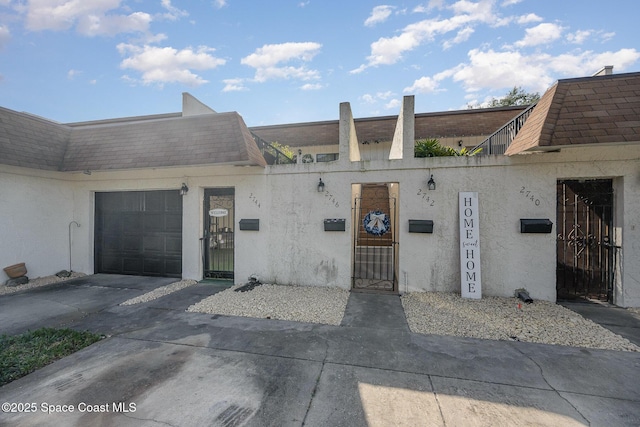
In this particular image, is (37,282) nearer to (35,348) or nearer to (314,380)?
(35,348)

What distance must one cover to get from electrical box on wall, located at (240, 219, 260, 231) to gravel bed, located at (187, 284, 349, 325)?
4.89 ft

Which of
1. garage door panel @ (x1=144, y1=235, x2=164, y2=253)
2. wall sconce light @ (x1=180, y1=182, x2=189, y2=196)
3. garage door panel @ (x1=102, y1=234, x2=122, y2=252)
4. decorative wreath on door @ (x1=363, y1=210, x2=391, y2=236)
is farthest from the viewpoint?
garage door panel @ (x1=102, y1=234, x2=122, y2=252)

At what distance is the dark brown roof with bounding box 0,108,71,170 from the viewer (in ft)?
19.5

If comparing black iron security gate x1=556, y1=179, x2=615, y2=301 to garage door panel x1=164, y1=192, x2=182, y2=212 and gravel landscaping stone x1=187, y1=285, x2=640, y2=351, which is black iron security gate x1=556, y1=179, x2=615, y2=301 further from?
garage door panel x1=164, y1=192, x2=182, y2=212

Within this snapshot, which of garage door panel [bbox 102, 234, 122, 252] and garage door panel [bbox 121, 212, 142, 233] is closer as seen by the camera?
garage door panel [bbox 121, 212, 142, 233]

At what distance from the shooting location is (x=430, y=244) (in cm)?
565

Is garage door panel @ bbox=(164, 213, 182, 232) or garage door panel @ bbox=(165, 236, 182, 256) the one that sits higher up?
garage door panel @ bbox=(164, 213, 182, 232)

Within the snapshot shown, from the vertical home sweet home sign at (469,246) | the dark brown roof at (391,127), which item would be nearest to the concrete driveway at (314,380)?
the vertical home sweet home sign at (469,246)

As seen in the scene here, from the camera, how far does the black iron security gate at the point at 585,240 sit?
17.1ft

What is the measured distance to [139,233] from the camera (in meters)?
7.43

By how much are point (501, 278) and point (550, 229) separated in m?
1.37

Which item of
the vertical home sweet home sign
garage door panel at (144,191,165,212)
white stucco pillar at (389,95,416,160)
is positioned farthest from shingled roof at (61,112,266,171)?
the vertical home sweet home sign

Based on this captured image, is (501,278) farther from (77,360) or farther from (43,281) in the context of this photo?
(43,281)

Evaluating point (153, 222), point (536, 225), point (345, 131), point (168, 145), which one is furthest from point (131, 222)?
point (536, 225)
